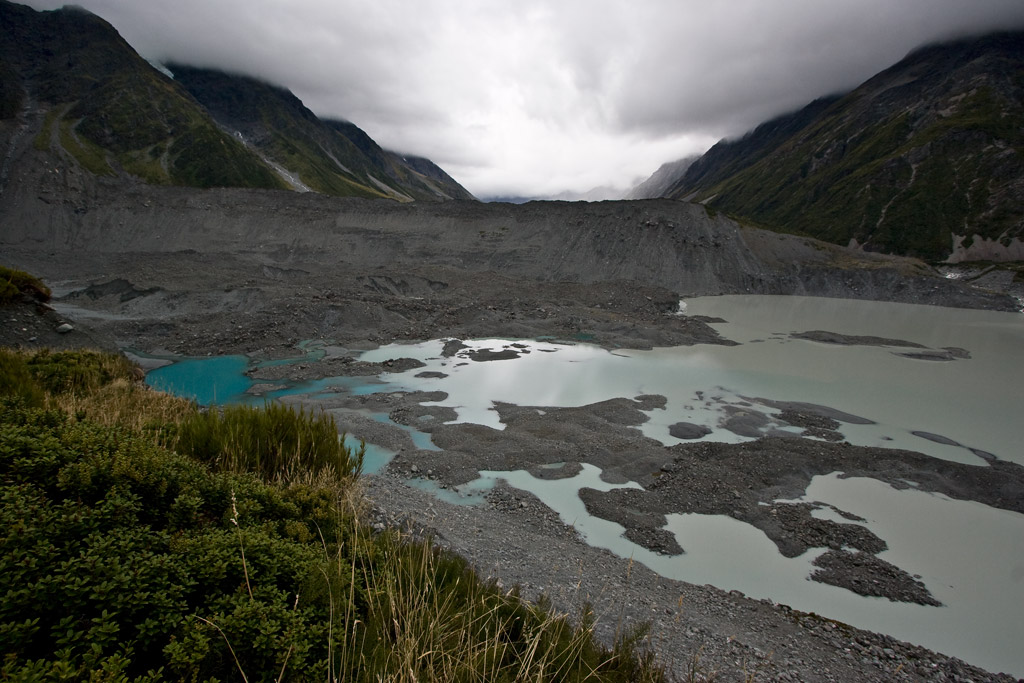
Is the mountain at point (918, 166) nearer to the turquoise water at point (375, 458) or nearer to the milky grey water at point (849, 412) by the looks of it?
the milky grey water at point (849, 412)

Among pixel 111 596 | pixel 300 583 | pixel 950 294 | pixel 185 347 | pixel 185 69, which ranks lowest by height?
pixel 185 347

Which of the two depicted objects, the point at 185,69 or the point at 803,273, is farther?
the point at 185,69

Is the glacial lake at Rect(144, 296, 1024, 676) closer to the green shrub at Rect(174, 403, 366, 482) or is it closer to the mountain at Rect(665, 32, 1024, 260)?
the green shrub at Rect(174, 403, 366, 482)

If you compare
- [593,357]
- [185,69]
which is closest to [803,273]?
[593,357]

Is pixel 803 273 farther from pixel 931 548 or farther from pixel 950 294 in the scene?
pixel 931 548

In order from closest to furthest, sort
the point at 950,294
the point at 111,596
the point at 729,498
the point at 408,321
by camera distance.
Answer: the point at 111,596
the point at 729,498
the point at 408,321
the point at 950,294

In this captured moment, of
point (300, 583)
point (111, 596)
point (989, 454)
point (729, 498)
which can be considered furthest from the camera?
point (989, 454)

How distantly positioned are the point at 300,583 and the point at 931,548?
1253 centimetres

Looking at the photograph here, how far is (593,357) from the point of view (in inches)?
980

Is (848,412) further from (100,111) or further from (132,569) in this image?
(100,111)

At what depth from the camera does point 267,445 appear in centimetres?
655

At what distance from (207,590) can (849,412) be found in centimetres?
2069

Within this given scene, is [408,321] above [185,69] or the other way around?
the other way around

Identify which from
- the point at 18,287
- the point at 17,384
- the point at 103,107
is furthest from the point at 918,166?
the point at 103,107
